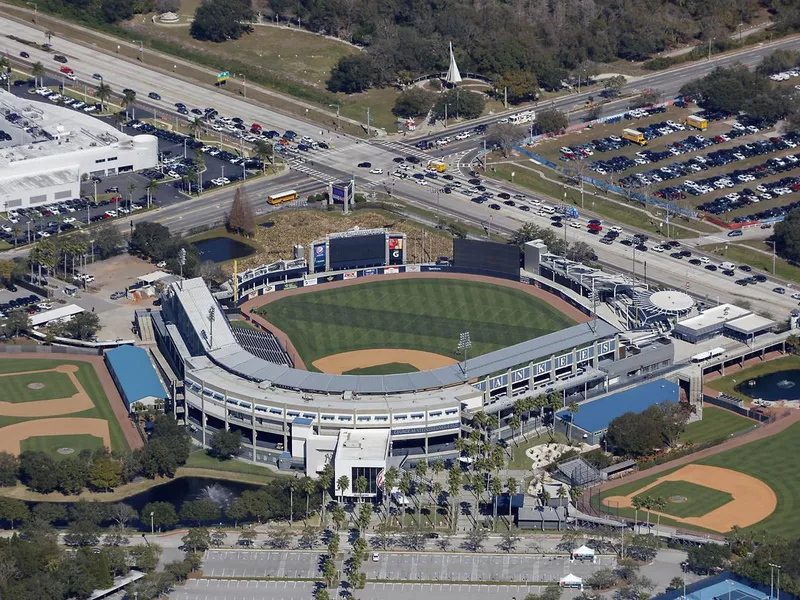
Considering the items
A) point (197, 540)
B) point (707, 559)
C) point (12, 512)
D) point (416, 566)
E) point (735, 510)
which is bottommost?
point (416, 566)

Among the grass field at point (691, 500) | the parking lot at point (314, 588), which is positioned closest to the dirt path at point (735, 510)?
the grass field at point (691, 500)

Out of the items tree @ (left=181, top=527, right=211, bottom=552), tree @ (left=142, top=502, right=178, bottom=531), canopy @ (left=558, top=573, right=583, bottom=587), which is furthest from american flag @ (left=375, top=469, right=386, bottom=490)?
canopy @ (left=558, top=573, right=583, bottom=587)

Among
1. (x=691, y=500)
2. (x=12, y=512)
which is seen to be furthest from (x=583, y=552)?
(x=12, y=512)

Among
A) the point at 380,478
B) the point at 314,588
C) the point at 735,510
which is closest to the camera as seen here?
the point at 314,588

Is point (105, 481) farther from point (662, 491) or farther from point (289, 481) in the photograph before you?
point (662, 491)

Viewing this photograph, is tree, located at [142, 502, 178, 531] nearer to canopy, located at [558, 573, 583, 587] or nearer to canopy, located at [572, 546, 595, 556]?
canopy, located at [558, 573, 583, 587]

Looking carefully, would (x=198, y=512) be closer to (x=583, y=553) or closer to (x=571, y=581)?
(x=571, y=581)
